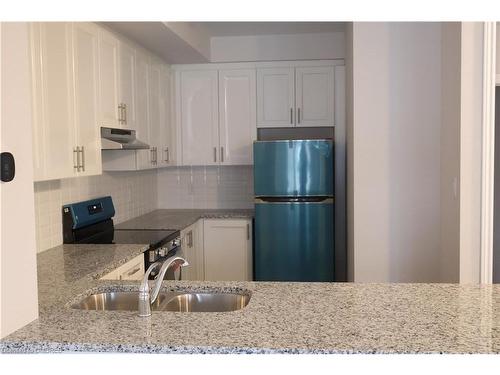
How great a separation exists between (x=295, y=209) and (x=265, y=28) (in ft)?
5.40

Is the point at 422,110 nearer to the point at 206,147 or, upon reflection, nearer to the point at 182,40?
the point at 182,40

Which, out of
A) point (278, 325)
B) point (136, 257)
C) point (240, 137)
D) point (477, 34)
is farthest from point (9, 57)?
point (240, 137)

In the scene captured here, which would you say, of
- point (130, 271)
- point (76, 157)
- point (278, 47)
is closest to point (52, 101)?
point (76, 157)

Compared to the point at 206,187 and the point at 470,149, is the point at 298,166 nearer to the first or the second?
the point at 206,187

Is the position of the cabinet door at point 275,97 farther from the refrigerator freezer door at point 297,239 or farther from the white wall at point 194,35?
the refrigerator freezer door at point 297,239

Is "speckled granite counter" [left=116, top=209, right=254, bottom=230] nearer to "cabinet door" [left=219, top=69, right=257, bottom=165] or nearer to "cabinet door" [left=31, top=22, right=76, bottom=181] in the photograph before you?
"cabinet door" [left=219, top=69, right=257, bottom=165]

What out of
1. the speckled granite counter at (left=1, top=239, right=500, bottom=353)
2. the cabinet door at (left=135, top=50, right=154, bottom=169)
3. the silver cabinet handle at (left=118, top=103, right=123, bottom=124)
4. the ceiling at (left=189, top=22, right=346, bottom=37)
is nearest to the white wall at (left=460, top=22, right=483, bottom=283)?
the speckled granite counter at (left=1, top=239, right=500, bottom=353)

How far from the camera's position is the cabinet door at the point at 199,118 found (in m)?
5.00

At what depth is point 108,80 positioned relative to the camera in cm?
334

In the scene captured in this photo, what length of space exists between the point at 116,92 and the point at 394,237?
2.14 metres

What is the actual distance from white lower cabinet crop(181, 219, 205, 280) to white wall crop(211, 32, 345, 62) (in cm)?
164

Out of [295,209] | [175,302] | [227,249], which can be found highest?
[295,209]

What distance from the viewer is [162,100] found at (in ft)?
15.4

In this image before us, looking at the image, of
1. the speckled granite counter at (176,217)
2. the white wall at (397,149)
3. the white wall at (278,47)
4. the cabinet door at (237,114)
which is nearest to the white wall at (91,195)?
the speckled granite counter at (176,217)
